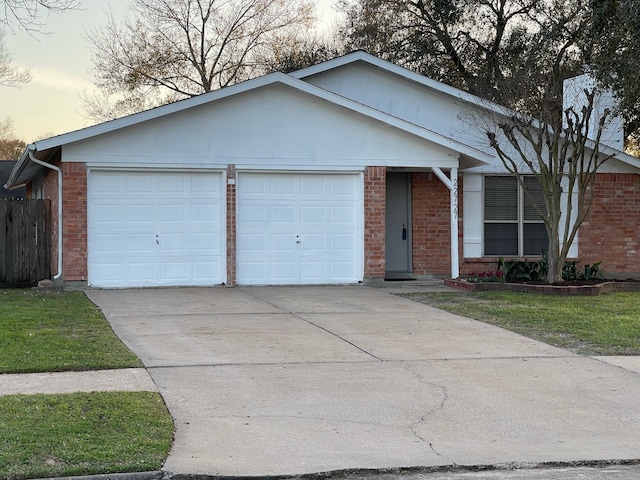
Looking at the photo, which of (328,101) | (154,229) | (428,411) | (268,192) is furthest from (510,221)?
(428,411)

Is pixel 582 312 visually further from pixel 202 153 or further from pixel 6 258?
pixel 6 258

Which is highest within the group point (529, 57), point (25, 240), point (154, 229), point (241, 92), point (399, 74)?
point (529, 57)

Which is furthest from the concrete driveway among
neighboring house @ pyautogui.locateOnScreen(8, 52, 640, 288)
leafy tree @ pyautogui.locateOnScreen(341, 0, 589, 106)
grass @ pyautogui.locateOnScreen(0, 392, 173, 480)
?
leafy tree @ pyautogui.locateOnScreen(341, 0, 589, 106)

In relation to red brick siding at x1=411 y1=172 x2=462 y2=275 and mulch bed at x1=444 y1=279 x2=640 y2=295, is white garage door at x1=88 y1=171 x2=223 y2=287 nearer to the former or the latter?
red brick siding at x1=411 y1=172 x2=462 y2=275

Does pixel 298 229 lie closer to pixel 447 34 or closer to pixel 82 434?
pixel 82 434

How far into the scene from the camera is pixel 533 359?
9.86 metres

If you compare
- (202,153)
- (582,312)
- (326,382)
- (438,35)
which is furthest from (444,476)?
(438,35)

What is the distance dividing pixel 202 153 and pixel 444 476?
40.4 feet

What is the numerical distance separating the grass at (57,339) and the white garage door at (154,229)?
2315 millimetres

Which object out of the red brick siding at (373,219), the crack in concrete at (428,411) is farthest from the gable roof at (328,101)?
the crack in concrete at (428,411)

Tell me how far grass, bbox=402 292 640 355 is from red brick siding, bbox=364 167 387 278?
207 centimetres

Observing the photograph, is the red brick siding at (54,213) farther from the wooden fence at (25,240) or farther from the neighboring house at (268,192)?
the wooden fence at (25,240)

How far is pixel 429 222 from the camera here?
1970cm

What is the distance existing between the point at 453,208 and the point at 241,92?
519 centimetres
